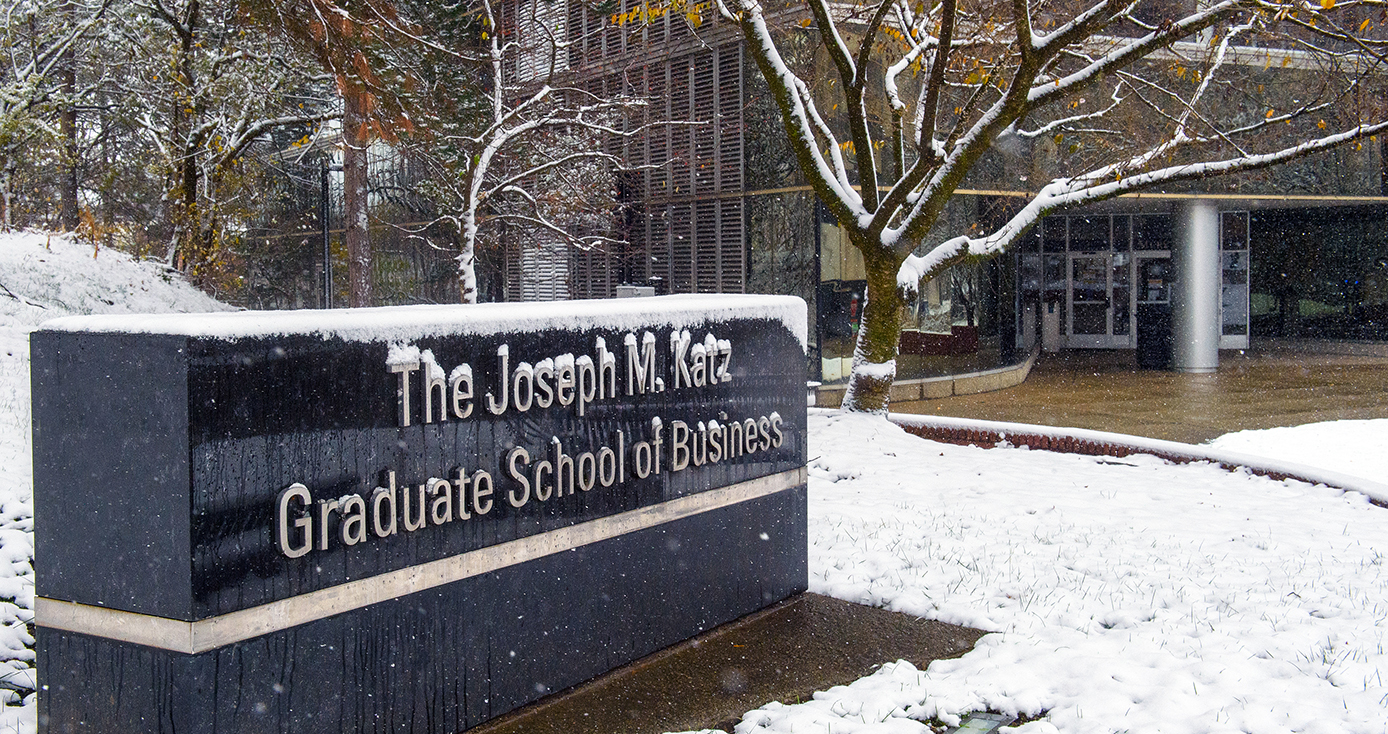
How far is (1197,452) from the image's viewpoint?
9609 mm

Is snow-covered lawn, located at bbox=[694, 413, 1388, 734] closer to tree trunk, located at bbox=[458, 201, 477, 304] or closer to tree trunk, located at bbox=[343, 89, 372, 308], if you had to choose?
tree trunk, located at bbox=[458, 201, 477, 304]

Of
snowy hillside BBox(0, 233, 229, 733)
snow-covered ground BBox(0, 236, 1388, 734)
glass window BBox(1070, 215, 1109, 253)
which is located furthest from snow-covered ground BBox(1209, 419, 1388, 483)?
glass window BBox(1070, 215, 1109, 253)

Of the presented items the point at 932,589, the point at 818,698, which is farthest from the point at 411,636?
the point at 932,589

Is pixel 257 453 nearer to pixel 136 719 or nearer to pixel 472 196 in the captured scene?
pixel 136 719

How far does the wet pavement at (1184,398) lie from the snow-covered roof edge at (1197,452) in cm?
243

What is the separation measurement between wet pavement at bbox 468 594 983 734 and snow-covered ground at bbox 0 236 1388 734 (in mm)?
151

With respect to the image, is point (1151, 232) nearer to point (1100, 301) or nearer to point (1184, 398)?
point (1100, 301)

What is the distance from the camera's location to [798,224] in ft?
53.8

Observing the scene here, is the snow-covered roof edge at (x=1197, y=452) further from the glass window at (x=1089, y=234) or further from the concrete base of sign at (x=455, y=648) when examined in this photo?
the glass window at (x=1089, y=234)

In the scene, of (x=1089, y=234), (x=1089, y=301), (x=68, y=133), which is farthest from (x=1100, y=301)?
(x=68, y=133)

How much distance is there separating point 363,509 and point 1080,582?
389cm

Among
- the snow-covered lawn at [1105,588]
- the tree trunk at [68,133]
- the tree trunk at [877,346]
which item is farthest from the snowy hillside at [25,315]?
the tree trunk at [877,346]

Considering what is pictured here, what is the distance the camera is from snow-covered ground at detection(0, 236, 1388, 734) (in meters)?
4.15

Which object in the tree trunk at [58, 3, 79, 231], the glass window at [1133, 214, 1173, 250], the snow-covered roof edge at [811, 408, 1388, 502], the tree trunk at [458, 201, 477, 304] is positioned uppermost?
the tree trunk at [58, 3, 79, 231]
